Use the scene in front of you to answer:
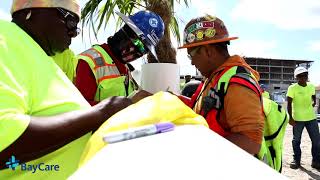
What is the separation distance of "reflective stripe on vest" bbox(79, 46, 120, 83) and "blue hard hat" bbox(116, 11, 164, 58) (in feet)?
0.95

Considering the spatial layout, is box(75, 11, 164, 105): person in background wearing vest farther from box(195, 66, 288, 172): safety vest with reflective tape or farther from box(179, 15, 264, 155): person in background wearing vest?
box(195, 66, 288, 172): safety vest with reflective tape

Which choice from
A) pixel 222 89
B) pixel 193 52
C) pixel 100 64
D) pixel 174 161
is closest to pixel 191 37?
pixel 193 52

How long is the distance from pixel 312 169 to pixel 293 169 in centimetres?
32

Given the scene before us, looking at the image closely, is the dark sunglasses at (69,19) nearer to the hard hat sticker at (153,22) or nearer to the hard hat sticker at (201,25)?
the hard hat sticker at (201,25)

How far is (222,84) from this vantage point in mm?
2312

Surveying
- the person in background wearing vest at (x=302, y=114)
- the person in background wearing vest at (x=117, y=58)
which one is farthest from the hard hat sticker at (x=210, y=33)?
the person in background wearing vest at (x=302, y=114)

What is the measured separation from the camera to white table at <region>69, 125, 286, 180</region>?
82cm

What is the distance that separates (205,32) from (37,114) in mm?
1583

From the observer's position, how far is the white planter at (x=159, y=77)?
3.09 meters

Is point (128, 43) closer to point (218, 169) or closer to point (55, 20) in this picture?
point (55, 20)

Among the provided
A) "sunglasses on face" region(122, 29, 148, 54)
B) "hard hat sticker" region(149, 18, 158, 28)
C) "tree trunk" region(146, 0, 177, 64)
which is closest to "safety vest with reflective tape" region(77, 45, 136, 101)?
"sunglasses on face" region(122, 29, 148, 54)

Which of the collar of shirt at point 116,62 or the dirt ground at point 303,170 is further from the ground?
the collar of shirt at point 116,62

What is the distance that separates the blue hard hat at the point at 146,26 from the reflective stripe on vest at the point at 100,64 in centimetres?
29

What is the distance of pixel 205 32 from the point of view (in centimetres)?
254
